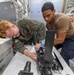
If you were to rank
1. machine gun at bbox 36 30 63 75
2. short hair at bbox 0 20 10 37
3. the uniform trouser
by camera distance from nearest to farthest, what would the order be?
machine gun at bbox 36 30 63 75
short hair at bbox 0 20 10 37
the uniform trouser

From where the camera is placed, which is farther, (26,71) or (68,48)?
(68,48)

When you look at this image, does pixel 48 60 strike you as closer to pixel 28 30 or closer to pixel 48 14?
pixel 48 14

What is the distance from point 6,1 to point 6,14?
0.78ft

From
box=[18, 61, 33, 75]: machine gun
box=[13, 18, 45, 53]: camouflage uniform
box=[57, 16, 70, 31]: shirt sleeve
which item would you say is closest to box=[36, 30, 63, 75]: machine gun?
box=[18, 61, 33, 75]: machine gun

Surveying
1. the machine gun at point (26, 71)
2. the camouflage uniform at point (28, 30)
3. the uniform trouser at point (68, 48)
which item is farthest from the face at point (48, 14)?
the machine gun at point (26, 71)

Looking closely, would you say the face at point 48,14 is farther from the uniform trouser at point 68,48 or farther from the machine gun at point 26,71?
the machine gun at point 26,71

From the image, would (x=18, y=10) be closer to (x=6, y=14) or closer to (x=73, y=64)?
(x=6, y=14)

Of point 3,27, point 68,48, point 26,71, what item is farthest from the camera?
point 68,48

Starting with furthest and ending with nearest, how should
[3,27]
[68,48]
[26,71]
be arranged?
[68,48]
[3,27]
[26,71]

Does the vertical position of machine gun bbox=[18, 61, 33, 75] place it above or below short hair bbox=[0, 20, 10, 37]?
below

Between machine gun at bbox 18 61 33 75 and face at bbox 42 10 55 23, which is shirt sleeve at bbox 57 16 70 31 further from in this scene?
machine gun at bbox 18 61 33 75

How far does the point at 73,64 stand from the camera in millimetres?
2215

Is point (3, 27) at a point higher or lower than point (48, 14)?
lower

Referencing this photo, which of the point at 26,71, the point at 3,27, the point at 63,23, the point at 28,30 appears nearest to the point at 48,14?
the point at 63,23
